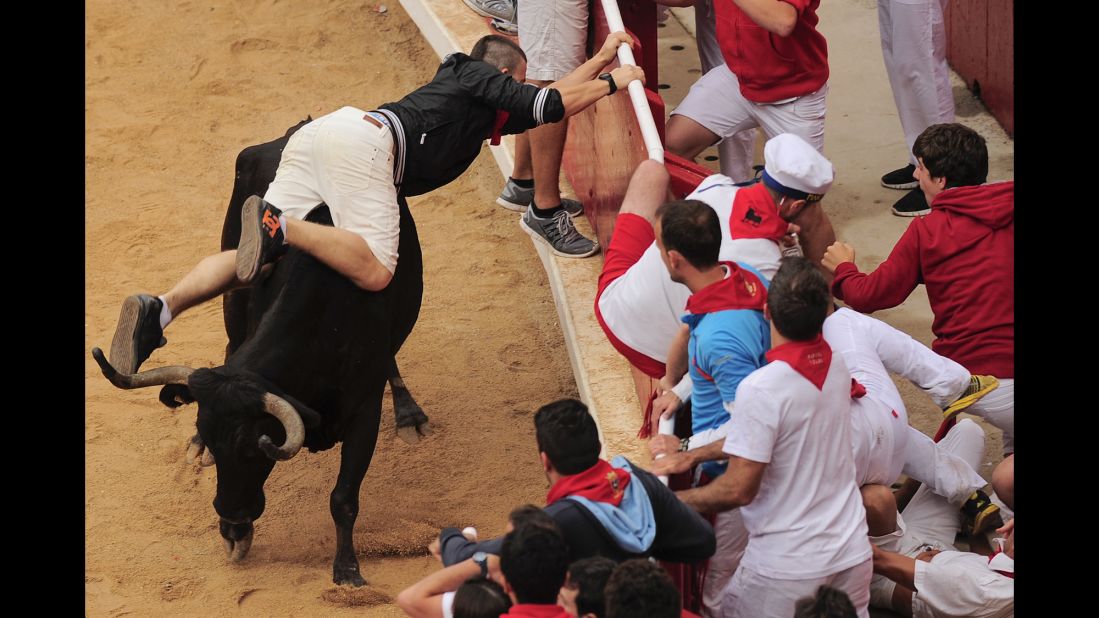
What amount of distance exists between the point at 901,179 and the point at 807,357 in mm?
4769

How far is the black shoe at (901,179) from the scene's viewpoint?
874cm

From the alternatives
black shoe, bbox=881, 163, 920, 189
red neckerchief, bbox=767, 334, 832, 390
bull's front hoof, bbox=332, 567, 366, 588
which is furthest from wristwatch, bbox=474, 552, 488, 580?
black shoe, bbox=881, 163, 920, 189

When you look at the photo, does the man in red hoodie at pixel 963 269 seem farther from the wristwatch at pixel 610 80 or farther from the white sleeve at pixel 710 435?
the wristwatch at pixel 610 80

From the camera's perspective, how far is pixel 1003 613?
5195 millimetres

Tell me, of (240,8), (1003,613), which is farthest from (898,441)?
(240,8)

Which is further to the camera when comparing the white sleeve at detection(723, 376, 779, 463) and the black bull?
the black bull

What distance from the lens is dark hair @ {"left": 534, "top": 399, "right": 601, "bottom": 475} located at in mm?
4164

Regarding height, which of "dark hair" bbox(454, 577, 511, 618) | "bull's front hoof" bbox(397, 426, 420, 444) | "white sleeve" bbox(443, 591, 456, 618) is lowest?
"bull's front hoof" bbox(397, 426, 420, 444)

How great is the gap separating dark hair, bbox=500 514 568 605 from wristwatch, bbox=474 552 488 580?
34 centimetres

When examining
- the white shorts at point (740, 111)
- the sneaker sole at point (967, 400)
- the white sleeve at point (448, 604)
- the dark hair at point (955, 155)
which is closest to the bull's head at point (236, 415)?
the white sleeve at point (448, 604)

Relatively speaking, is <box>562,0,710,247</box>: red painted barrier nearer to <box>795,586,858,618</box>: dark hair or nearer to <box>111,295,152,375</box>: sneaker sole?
<box>111,295,152,375</box>: sneaker sole

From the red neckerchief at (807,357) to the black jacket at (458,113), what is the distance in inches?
98.9

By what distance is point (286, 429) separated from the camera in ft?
19.2

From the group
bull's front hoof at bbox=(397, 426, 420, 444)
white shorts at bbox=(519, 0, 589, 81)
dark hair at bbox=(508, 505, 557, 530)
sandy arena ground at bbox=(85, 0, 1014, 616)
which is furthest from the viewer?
bull's front hoof at bbox=(397, 426, 420, 444)
